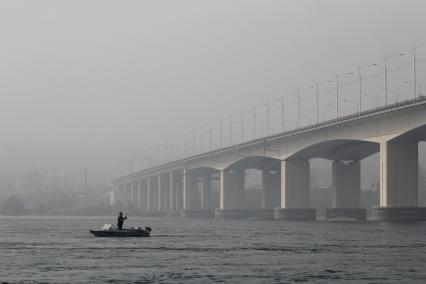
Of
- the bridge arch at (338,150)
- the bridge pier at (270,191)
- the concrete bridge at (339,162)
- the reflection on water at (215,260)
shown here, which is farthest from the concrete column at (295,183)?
the reflection on water at (215,260)

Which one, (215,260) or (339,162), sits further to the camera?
(339,162)

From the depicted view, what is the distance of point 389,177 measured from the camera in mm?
114250

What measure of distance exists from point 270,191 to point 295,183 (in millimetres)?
31718

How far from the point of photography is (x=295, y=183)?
149375 mm

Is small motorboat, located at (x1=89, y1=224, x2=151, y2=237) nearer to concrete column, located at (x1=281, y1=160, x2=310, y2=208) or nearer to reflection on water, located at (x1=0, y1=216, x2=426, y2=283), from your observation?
reflection on water, located at (x1=0, y1=216, x2=426, y2=283)

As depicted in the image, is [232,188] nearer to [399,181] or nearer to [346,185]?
[346,185]

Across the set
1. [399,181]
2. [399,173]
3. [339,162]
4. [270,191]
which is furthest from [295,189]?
[399,173]

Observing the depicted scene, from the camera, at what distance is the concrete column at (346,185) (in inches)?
5753

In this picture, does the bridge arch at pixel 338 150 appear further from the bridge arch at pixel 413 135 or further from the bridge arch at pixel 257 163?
the bridge arch at pixel 257 163

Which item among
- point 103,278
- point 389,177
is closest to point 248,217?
point 389,177

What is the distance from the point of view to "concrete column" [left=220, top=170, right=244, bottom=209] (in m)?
189

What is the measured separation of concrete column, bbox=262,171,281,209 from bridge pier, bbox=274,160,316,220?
29470mm

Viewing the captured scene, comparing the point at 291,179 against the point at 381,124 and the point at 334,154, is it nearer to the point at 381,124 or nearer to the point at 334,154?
the point at 334,154

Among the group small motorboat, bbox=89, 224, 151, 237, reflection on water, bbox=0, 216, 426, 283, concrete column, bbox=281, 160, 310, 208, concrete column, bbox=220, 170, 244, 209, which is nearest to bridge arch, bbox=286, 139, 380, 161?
concrete column, bbox=281, 160, 310, 208
